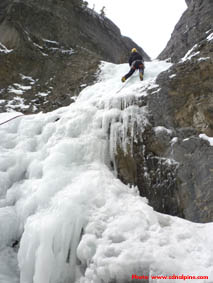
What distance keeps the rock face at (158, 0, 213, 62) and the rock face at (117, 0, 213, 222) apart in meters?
1.88

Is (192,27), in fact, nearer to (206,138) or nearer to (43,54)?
(206,138)

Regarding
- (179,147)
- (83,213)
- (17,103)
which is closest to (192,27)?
(179,147)

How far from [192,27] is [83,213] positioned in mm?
7891

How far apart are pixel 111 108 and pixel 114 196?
7.81ft

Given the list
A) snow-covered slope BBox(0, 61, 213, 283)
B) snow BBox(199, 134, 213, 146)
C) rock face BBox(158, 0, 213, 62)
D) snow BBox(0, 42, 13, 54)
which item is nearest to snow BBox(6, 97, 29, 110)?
snow-covered slope BBox(0, 61, 213, 283)

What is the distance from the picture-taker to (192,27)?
7914 millimetres

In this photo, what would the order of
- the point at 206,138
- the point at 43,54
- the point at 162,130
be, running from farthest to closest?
1. the point at 43,54
2. the point at 162,130
3. the point at 206,138

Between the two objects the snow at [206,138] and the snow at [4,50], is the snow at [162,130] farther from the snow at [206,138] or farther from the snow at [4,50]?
the snow at [4,50]

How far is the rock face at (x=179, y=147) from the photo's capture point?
3.64 metres

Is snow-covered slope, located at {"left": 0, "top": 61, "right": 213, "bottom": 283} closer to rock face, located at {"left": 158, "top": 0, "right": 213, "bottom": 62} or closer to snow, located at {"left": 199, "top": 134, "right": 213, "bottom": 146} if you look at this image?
snow, located at {"left": 199, "top": 134, "right": 213, "bottom": 146}

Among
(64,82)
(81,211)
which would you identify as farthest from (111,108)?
(64,82)

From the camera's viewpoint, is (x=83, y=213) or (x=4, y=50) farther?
(x=4, y=50)

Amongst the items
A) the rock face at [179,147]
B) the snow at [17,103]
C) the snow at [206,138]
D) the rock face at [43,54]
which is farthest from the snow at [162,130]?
the snow at [17,103]

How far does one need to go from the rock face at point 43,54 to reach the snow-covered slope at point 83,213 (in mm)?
3056
